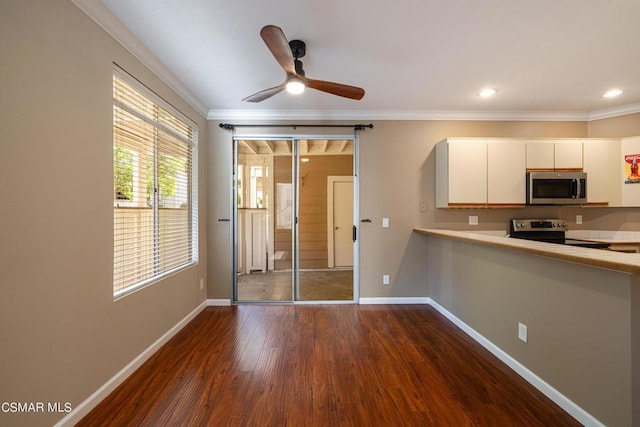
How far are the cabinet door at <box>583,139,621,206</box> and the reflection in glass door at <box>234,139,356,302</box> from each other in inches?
113

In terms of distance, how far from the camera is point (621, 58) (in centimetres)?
219

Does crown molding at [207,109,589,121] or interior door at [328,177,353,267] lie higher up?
crown molding at [207,109,589,121]

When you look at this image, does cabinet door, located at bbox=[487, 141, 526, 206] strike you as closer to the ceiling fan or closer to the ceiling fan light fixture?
the ceiling fan

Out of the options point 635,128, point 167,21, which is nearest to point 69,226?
point 167,21

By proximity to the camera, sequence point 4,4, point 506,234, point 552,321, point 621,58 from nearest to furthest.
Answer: point 4,4
point 552,321
point 621,58
point 506,234

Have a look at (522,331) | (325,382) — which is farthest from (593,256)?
(325,382)

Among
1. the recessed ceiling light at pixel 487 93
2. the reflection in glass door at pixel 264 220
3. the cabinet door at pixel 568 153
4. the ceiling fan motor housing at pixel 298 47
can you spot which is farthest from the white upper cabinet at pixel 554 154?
the reflection in glass door at pixel 264 220

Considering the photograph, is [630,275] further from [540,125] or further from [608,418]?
[540,125]

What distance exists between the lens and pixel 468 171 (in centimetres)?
312

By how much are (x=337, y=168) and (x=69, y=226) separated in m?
2.80

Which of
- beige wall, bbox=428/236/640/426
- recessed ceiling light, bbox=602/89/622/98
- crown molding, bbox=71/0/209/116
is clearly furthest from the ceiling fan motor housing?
recessed ceiling light, bbox=602/89/622/98

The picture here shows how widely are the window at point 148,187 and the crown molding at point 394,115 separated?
658mm

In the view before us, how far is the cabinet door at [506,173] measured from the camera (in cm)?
310

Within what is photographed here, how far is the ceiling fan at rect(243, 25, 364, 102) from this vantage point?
154 cm
